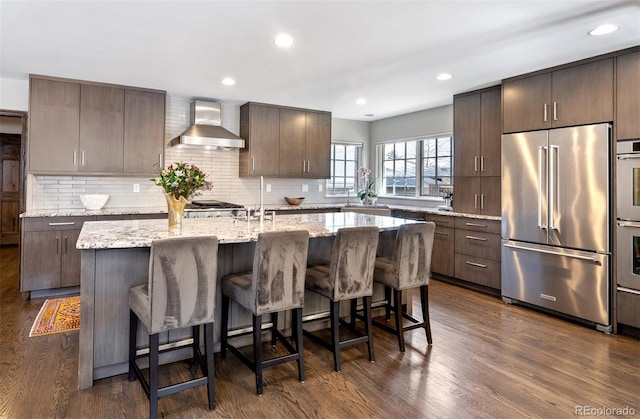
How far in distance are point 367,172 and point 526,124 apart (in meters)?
2.98

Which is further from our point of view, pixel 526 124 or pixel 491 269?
pixel 491 269

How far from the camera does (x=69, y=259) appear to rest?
4227mm

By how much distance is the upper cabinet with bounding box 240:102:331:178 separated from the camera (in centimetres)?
554

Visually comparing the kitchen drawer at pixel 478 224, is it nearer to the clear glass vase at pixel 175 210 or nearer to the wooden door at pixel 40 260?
the clear glass vase at pixel 175 210

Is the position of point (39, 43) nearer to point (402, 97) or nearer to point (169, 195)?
point (169, 195)

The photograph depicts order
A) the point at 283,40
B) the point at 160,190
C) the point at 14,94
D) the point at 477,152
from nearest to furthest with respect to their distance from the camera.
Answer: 1. the point at 283,40
2. the point at 14,94
3. the point at 477,152
4. the point at 160,190

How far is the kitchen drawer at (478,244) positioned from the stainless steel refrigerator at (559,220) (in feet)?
0.70

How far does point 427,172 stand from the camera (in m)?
6.18

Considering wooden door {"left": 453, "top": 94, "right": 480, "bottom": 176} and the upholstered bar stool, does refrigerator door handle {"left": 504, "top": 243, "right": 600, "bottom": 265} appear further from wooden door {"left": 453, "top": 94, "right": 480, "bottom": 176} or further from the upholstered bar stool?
the upholstered bar stool

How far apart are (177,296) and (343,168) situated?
5.29 m

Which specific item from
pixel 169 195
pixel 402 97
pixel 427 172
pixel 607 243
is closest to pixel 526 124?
pixel 607 243

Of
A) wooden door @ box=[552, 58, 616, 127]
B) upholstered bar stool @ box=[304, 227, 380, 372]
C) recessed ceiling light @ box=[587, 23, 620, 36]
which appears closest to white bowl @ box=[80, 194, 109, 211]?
upholstered bar stool @ box=[304, 227, 380, 372]

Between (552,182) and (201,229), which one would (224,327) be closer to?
(201,229)

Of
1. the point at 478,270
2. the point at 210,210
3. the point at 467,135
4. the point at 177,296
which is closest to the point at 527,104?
the point at 467,135
